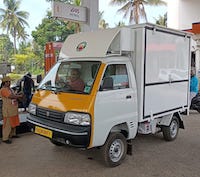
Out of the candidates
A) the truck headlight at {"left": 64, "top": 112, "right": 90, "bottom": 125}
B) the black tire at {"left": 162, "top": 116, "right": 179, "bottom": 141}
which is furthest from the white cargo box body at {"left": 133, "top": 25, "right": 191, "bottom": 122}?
the truck headlight at {"left": 64, "top": 112, "right": 90, "bottom": 125}

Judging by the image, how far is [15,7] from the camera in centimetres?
3212

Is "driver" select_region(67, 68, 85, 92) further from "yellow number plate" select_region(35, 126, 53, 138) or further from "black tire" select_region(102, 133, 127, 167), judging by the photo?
"black tire" select_region(102, 133, 127, 167)

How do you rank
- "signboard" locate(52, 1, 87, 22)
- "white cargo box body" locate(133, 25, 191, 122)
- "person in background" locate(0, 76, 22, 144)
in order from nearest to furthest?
"white cargo box body" locate(133, 25, 191, 122), "person in background" locate(0, 76, 22, 144), "signboard" locate(52, 1, 87, 22)

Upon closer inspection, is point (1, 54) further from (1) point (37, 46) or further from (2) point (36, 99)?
(2) point (36, 99)

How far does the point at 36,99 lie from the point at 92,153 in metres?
1.52

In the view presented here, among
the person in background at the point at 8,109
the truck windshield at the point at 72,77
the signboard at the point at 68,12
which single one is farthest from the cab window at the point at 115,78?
the signboard at the point at 68,12

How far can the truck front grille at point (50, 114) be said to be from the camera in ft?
13.7

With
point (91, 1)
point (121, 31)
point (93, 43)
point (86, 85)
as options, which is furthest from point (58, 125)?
point (91, 1)

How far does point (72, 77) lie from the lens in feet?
15.1

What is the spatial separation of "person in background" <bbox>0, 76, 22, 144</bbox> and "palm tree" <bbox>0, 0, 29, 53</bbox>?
2838cm

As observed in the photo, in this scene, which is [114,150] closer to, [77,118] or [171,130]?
[77,118]

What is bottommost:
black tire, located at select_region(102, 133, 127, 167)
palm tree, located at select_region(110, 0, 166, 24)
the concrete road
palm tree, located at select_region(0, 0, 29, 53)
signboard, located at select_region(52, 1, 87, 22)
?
the concrete road

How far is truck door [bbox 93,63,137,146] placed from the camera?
405cm

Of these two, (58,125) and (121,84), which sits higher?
(121,84)
